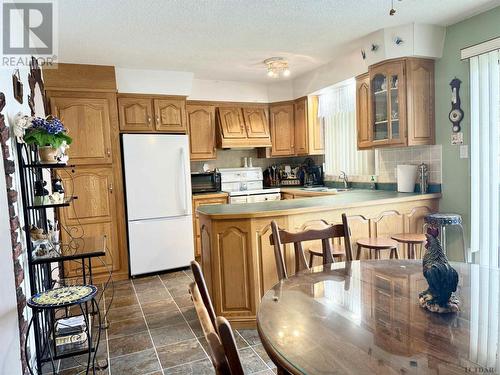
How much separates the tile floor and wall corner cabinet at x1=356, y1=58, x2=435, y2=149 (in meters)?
2.34

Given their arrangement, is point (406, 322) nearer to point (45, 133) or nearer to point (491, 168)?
point (45, 133)

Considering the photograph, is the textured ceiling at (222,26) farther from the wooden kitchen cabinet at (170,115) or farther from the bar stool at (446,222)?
the bar stool at (446,222)

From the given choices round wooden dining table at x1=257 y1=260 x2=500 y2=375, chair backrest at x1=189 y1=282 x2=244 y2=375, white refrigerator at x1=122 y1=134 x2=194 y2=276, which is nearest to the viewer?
chair backrest at x1=189 y1=282 x2=244 y2=375

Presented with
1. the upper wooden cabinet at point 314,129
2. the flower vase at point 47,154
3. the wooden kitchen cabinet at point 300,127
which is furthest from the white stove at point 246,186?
the flower vase at point 47,154

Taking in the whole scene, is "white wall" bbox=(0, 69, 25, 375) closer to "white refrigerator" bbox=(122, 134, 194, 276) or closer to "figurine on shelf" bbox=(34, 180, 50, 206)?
"figurine on shelf" bbox=(34, 180, 50, 206)

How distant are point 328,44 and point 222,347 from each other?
3598 millimetres

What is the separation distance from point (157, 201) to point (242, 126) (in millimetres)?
1727

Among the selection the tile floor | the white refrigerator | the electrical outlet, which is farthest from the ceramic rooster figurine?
the white refrigerator

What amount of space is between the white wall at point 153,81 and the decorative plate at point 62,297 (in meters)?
2.85

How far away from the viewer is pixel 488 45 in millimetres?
2889

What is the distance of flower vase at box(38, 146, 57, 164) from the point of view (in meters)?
2.26

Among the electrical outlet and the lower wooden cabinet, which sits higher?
the electrical outlet

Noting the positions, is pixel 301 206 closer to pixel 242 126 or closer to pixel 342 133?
pixel 342 133

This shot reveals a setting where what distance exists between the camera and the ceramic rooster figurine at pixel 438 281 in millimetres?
1148
